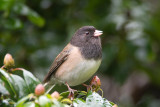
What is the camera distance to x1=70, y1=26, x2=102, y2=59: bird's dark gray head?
9.05ft

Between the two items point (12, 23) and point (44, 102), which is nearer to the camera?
point (44, 102)

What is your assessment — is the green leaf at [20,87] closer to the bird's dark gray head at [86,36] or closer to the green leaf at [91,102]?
the green leaf at [91,102]

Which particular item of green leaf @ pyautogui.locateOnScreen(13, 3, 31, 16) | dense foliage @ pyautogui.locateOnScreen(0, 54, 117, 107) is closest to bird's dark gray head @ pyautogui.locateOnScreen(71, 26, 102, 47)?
green leaf @ pyautogui.locateOnScreen(13, 3, 31, 16)

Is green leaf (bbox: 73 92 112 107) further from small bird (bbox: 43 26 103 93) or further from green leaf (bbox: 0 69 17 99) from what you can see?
small bird (bbox: 43 26 103 93)

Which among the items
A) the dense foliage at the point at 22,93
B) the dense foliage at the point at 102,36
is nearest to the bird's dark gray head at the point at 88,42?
the dense foliage at the point at 102,36

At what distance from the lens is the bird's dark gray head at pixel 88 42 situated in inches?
109

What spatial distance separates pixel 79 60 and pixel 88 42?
0.26 meters

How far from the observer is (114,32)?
360cm

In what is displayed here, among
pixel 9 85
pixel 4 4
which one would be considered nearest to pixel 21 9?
pixel 4 4

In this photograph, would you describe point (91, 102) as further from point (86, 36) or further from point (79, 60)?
point (86, 36)

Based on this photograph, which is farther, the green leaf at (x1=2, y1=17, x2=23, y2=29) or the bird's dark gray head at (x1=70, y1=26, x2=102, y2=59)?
the green leaf at (x1=2, y1=17, x2=23, y2=29)

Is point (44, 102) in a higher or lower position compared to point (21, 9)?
lower

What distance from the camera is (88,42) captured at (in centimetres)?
290

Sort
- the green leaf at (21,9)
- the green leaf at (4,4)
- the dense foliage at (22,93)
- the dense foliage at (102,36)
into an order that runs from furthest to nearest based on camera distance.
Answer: the dense foliage at (102,36)
the green leaf at (21,9)
the green leaf at (4,4)
the dense foliage at (22,93)
